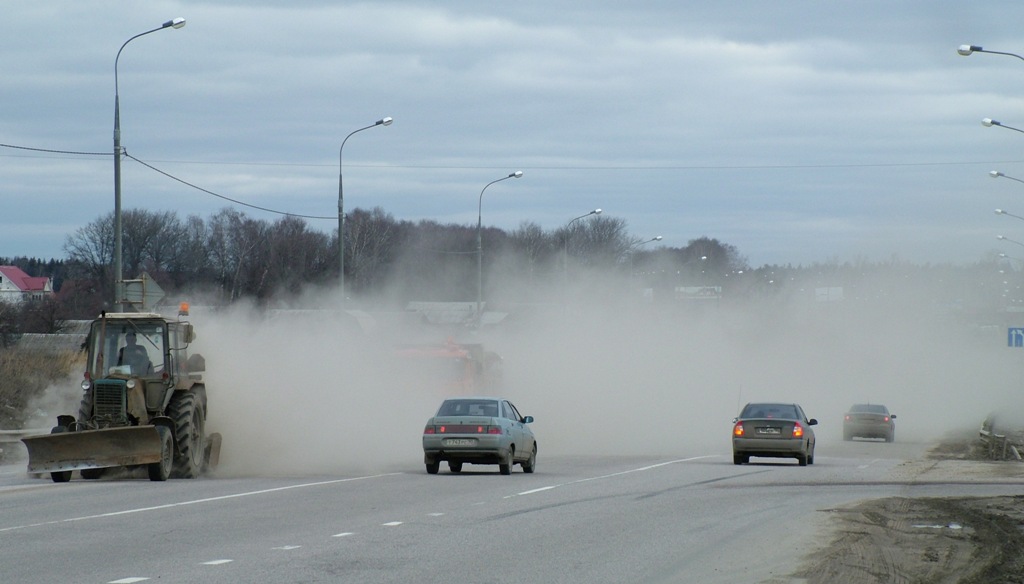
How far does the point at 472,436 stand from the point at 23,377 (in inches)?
705

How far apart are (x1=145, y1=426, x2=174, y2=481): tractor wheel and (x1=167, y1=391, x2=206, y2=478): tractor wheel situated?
232 millimetres

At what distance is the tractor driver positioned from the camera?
20672 mm

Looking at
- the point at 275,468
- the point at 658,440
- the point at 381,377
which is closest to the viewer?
the point at 275,468

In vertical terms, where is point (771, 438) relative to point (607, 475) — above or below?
above

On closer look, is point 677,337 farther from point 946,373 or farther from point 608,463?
point 608,463


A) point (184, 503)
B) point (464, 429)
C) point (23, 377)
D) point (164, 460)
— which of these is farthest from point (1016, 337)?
point (184, 503)

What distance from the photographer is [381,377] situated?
3409cm

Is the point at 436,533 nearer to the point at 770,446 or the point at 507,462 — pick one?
the point at 507,462

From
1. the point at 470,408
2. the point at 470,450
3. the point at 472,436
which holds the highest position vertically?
the point at 470,408

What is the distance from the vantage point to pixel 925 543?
510 inches

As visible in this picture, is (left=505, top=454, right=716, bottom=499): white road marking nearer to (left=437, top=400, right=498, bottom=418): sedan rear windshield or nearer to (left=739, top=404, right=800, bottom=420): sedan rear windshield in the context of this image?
(left=739, top=404, right=800, bottom=420): sedan rear windshield

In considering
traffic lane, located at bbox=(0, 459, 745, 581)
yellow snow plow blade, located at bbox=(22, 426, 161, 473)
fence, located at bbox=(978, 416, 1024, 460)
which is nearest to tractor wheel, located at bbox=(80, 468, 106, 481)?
traffic lane, located at bbox=(0, 459, 745, 581)

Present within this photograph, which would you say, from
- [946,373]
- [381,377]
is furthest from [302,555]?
[946,373]

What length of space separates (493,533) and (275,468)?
12.5 m
